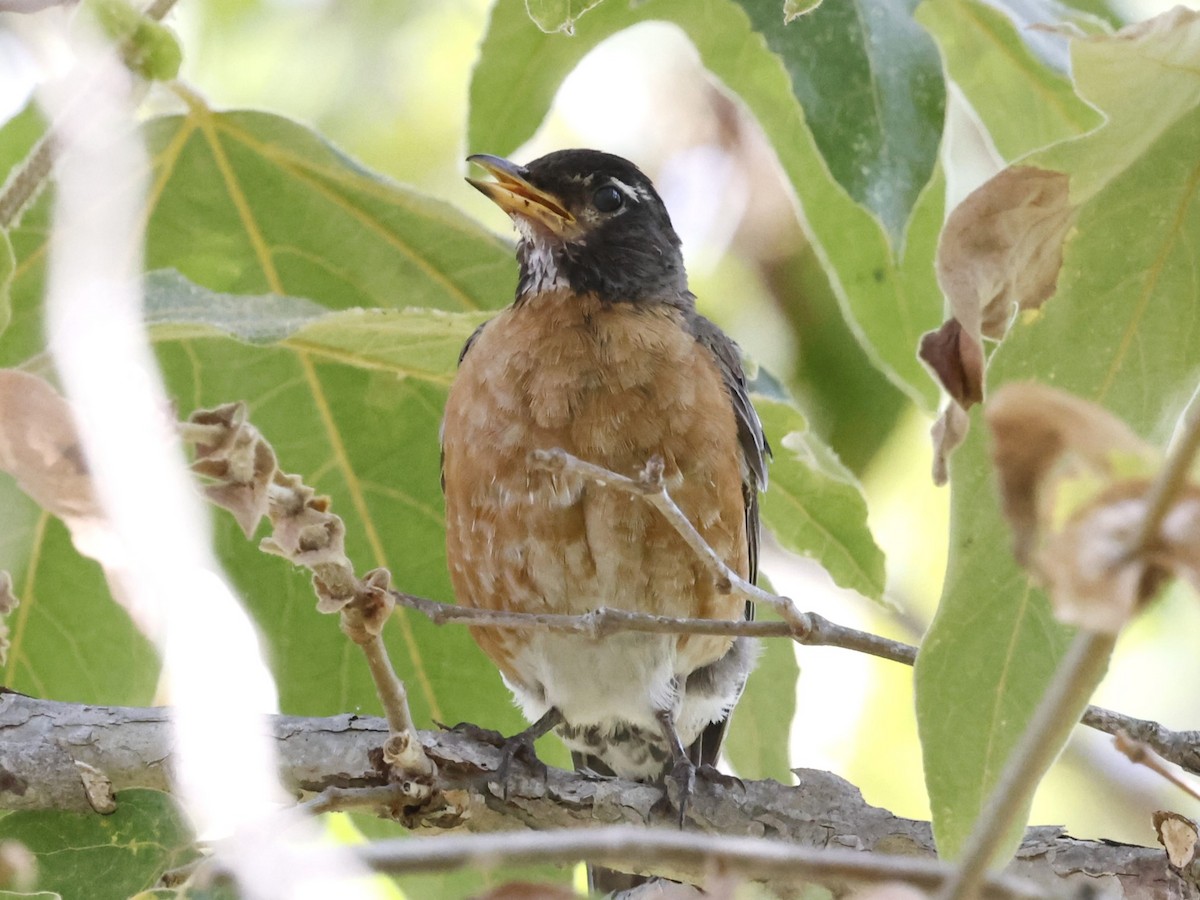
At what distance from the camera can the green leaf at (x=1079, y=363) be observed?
5.22ft

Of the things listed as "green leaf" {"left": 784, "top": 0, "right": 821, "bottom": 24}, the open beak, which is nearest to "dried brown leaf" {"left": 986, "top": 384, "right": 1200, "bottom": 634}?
"green leaf" {"left": 784, "top": 0, "right": 821, "bottom": 24}

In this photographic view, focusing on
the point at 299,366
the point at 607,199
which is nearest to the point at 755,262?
the point at 607,199

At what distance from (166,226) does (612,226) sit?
1284mm

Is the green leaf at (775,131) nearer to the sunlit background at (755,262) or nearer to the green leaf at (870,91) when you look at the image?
the green leaf at (870,91)

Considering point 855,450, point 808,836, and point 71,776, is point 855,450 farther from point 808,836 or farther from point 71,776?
point 71,776

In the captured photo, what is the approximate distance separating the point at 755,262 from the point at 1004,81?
2500 mm

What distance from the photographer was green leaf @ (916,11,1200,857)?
1592 mm

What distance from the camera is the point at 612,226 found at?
380cm

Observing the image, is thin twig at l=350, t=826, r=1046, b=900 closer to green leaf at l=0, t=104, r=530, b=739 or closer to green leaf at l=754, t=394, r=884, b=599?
green leaf at l=754, t=394, r=884, b=599

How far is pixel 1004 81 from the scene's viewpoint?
285cm

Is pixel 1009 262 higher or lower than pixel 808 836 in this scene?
higher

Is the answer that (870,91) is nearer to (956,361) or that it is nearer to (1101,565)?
(956,361)

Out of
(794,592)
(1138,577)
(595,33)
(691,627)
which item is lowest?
(1138,577)

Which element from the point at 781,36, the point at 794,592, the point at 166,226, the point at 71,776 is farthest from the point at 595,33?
the point at 794,592
